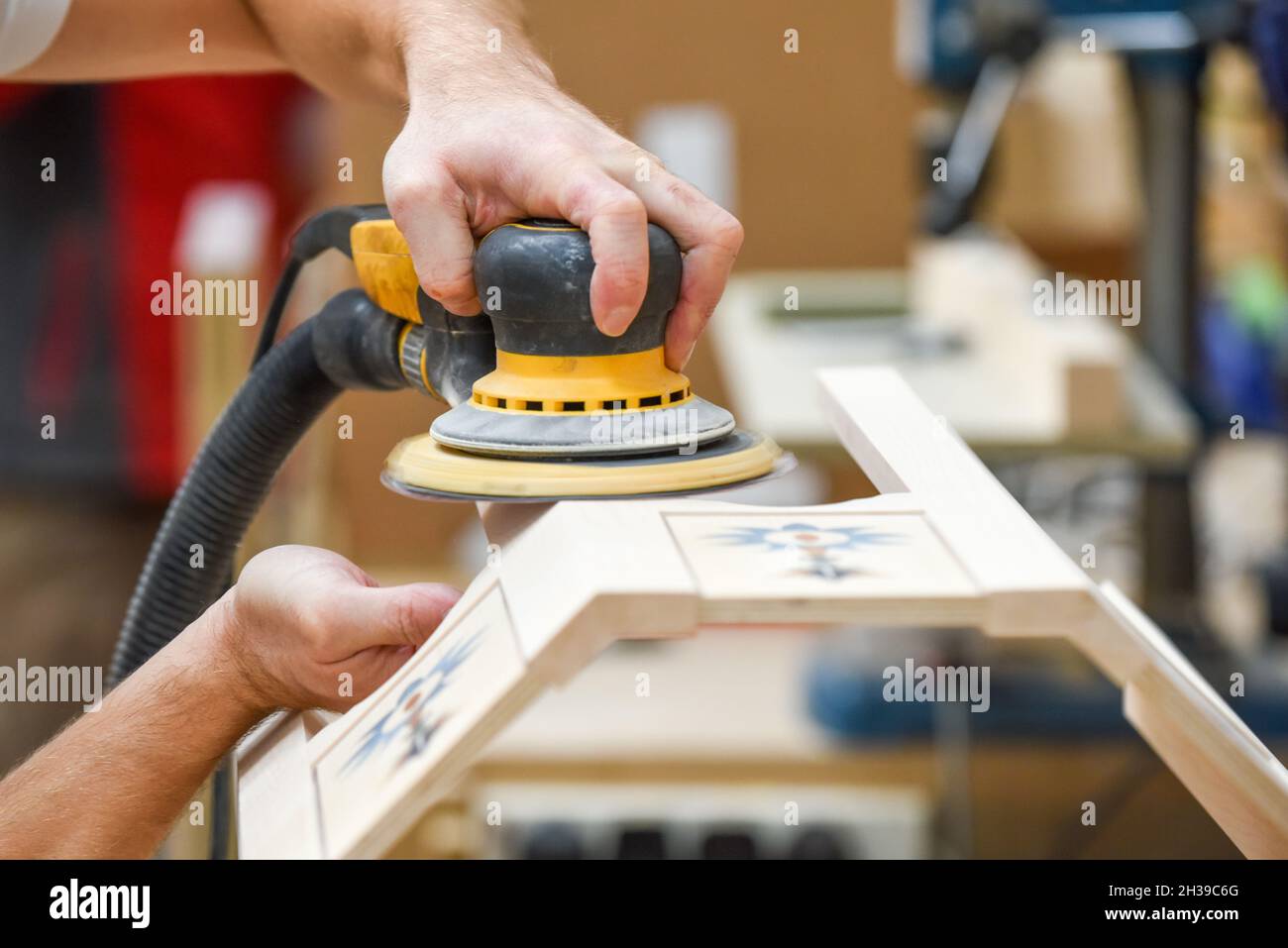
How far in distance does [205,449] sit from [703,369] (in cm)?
200

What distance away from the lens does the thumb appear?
677mm

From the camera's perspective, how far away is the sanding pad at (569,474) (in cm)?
67

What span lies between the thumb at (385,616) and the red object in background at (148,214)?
8.15ft

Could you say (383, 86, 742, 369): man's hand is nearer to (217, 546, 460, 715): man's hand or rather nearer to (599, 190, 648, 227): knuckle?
(599, 190, 648, 227): knuckle

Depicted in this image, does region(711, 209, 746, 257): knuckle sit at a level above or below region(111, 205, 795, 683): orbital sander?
above

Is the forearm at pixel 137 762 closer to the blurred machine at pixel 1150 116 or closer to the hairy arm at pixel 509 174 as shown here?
the hairy arm at pixel 509 174

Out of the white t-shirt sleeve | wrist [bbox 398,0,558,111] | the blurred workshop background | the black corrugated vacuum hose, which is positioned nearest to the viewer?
wrist [bbox 398,0,558,111]

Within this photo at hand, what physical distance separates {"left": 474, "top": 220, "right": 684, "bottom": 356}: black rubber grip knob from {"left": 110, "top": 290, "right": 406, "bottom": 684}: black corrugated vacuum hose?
0.20 m

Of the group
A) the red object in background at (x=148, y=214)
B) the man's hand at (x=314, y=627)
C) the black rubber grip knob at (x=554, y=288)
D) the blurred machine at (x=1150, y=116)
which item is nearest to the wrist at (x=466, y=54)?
the black rubber grip knob at (x=554, y=288)

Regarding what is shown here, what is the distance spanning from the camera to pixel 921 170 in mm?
2699

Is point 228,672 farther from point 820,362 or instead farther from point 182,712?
point 820,362

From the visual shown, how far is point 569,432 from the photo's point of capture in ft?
2.26

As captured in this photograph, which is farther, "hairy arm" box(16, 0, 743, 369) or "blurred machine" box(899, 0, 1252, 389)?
"blurred machine" box(899, 0, 1252, 389)

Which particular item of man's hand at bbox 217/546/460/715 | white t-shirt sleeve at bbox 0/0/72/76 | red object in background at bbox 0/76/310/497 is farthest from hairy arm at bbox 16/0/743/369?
red object in background at bbox 0/76/310/497
